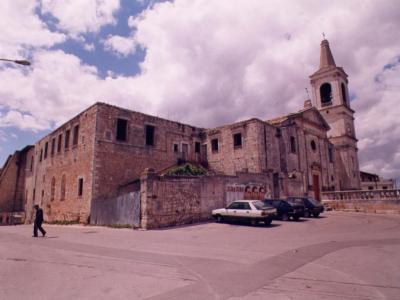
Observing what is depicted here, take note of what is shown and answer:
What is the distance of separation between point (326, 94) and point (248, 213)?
117 ft

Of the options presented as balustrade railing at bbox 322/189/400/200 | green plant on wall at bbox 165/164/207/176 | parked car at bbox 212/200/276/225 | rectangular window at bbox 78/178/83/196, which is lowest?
parked car at bbox 212/200/276/225

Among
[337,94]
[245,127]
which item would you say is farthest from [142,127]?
[337,94]

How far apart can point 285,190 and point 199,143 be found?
33.9ft

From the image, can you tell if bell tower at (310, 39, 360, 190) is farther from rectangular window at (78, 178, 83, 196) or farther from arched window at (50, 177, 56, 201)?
arched window at (50, 177, 56, 201)

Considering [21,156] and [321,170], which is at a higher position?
[21,156]

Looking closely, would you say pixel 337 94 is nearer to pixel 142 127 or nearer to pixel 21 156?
pixel 142 127

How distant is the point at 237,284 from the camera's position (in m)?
5.31

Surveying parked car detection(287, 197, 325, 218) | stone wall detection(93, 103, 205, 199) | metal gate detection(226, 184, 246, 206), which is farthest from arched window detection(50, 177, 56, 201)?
parked car detection(287, 197, 325, 218)

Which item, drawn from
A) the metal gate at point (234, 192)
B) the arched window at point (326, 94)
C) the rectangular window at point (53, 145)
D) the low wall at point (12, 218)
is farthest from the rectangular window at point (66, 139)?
the arched window at point (326, 94)

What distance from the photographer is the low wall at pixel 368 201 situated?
72.7 feet

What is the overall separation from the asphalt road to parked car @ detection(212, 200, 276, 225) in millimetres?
4484

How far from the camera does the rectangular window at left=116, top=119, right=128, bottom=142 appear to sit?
22812 mm

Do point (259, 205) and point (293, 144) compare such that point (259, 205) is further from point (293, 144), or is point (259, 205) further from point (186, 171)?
point (293, 144)

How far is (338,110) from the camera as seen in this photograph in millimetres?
41844
